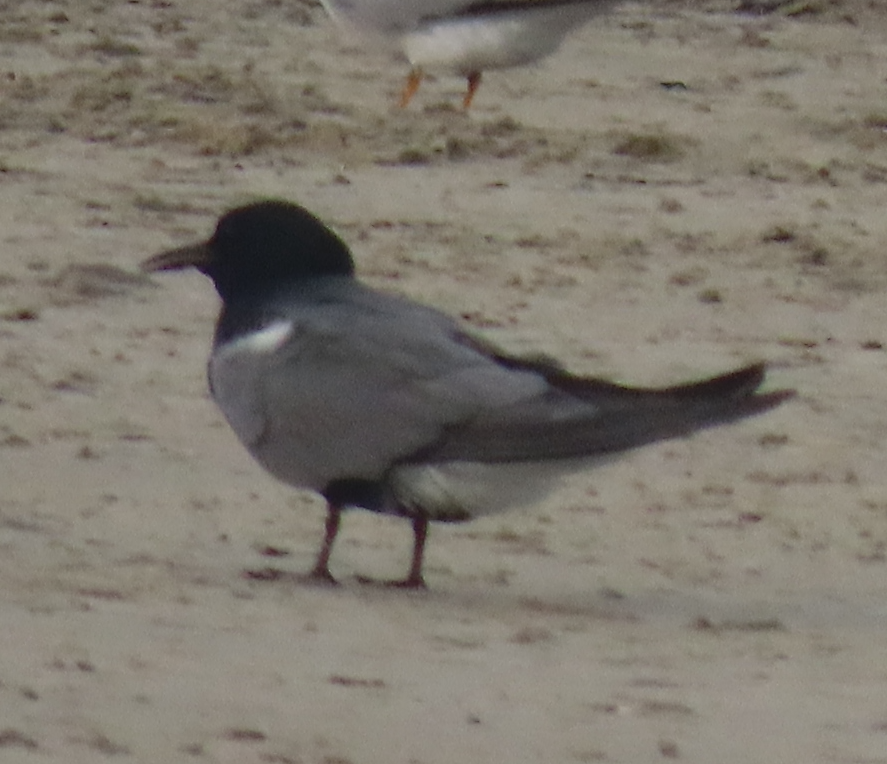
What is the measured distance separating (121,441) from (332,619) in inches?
70.3

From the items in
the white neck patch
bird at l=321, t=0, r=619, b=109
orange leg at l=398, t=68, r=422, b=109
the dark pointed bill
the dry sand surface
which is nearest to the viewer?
the dry sand surface

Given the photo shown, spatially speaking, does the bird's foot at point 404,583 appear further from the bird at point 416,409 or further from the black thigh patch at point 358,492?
the black thigh patch at point 358,492

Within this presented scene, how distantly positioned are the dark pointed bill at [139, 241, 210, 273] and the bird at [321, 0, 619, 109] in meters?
5.72

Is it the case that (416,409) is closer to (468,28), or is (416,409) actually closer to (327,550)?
(327,550)

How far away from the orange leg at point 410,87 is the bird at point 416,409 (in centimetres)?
600

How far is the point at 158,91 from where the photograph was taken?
1162 cm

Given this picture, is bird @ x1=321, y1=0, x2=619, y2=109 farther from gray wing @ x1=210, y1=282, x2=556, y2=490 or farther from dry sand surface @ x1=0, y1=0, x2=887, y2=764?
gray wing @ x1=210, y1=282, x2=556, y2=490

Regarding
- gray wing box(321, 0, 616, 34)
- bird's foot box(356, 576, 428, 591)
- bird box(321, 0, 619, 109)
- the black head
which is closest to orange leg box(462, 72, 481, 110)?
bird box(321, 0, 619, 109)

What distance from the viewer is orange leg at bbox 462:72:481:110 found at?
40.2 feet

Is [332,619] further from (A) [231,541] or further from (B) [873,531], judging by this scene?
(B) [873,531]

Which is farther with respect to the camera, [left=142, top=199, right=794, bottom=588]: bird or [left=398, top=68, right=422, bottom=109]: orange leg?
[left=398, top=68, right=422, bottom=109]: orange leg

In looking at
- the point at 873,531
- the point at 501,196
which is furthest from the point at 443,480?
the point at 501,196

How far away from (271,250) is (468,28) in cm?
643

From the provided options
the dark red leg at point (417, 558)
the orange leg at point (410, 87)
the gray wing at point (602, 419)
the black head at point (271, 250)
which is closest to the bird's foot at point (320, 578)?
the dark red leg at point (417, 558)
